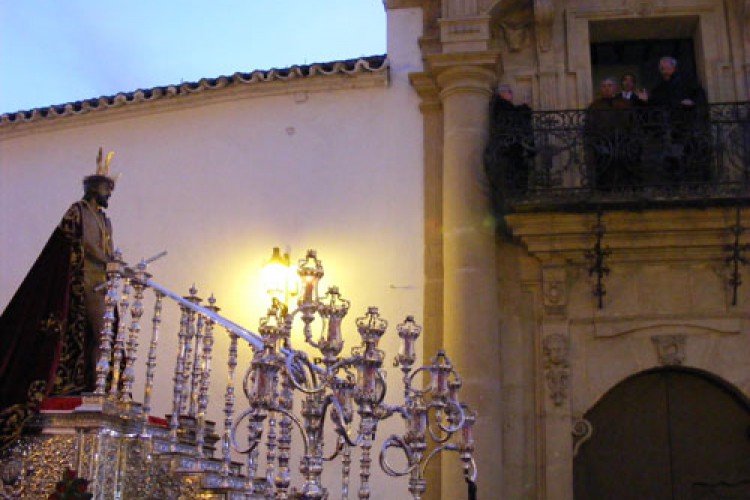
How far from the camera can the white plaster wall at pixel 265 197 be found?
9000mm

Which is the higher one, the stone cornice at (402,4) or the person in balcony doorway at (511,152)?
the stone cornice at (402,4)

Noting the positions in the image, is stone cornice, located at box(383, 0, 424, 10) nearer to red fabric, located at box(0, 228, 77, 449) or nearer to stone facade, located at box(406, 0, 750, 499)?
stone facade, located at box(406, 0, 750, 499)

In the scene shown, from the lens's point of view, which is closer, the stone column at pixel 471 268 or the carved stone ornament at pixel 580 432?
the stone column at pixel 471 268

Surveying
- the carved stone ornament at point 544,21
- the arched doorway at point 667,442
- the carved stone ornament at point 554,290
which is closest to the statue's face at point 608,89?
the carved stone ornament at point 544,21

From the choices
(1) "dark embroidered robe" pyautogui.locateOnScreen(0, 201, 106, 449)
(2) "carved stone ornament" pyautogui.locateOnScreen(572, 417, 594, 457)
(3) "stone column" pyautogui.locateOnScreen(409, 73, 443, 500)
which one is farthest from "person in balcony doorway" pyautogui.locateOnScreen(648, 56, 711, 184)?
(1) "dark embroidered robe" pyautogui.locateOnScreen(0, 201, 106, 449)

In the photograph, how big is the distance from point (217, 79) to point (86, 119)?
161 cm

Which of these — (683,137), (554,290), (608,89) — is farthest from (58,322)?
(683,137)

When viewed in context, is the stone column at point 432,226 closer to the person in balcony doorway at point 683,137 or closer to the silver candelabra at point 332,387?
the person in balcony doorway at point 683,137

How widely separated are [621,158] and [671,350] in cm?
163

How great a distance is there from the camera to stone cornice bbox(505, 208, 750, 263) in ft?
27.5

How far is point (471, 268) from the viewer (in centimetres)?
844

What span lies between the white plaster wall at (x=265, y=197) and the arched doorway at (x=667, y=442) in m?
1.70

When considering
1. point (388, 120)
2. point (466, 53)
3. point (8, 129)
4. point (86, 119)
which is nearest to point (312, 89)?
point (388, 120)

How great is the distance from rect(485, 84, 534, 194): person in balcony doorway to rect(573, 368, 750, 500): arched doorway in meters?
1.91
